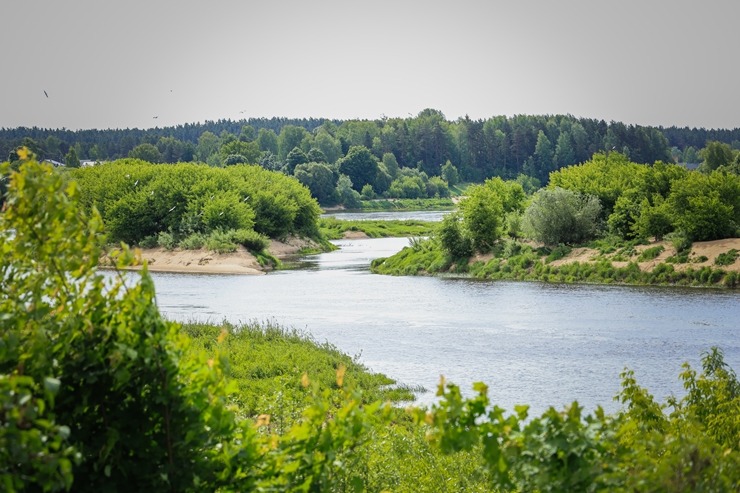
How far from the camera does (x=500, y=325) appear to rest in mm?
42969

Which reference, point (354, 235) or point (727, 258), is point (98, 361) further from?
point (354, 235)

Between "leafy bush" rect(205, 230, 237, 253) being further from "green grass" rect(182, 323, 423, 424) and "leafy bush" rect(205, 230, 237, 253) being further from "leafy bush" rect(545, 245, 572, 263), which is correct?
Answer: "green grass" rect(182, 323, 423, 424)

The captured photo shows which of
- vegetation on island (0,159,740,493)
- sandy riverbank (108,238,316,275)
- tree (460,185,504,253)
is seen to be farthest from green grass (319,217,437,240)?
vegetation on island (0,159,740,493)

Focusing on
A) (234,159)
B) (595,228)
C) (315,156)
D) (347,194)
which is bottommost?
(595,228)

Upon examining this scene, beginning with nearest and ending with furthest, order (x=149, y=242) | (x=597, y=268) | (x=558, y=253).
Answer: (x=597, y=268) < (x=558, y=253) < (x=149, y=242)

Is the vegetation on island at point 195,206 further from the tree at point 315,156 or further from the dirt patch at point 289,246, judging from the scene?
the tree at point 315,156

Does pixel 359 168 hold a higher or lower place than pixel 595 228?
higher

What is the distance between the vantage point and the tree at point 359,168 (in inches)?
7579

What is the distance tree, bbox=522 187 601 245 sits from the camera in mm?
66375

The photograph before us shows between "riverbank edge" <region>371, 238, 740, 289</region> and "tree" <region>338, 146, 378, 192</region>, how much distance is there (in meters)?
120

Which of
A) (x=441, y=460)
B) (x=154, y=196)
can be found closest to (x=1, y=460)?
(x=441, y=460)

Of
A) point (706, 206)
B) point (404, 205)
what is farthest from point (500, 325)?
point (404, 205)

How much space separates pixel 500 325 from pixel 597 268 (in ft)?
65.0

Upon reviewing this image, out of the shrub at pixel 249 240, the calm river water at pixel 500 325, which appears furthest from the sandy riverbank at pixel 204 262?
the calm river water at pixel 500 325
